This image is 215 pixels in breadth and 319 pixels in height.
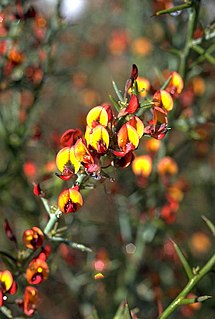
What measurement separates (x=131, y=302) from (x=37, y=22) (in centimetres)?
157

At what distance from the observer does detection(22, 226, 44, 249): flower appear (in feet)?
5.26

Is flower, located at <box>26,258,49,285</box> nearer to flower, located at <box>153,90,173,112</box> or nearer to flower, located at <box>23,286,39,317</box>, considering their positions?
flower, located at <box>23,286,39,317</box>

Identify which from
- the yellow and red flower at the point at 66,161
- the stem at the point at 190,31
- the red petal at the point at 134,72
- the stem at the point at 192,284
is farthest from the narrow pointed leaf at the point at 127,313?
the stem at the point at 190,31

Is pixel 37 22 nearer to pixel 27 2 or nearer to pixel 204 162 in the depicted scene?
pixel 27 2

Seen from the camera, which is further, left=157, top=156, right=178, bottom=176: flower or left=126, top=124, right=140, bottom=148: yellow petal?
left=157, top=156, right=178, bottom=176: flower

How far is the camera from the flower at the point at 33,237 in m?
1.60

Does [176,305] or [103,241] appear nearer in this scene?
[176,305]

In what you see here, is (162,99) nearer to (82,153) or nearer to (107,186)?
(82,153)

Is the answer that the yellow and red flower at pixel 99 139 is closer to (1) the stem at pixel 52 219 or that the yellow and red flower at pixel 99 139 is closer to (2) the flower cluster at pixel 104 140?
(2) the flower cluster at pixel 104 140

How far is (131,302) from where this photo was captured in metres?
2.88

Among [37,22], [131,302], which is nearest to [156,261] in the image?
[131,302]

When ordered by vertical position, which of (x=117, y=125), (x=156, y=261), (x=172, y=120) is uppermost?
Answer: (x=117, y=125)

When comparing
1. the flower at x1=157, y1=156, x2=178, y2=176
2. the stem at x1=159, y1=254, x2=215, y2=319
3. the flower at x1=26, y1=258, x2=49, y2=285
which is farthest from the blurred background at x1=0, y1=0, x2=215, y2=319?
the stem at x1=159, y1=254, x2=215, y2=319

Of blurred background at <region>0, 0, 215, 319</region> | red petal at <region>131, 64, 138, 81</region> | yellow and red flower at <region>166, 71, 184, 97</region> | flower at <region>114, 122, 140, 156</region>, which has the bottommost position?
blurred background at <region>0, 0, 215, 319</region>
